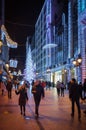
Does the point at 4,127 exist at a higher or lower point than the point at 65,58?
lower

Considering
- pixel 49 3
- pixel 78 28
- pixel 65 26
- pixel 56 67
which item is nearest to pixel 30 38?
pixel 49 3

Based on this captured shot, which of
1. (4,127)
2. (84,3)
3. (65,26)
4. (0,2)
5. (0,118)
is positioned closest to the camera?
(4,127)

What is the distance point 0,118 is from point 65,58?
57727mm

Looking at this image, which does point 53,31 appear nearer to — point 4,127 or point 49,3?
point 49,3

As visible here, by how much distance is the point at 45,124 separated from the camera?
12.6 m

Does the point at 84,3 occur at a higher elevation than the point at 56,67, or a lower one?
higher

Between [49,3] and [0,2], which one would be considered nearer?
[0,2]

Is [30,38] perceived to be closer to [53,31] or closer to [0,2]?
[53,31]

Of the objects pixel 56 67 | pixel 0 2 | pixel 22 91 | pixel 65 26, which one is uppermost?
pixel 0 2

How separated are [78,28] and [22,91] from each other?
138 feet

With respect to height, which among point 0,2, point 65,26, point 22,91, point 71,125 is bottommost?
point 71,125

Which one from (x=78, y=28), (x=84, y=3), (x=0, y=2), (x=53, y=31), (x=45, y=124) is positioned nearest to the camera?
(x=45, y=124)

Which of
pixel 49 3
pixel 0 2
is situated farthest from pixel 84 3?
pixel 49 3

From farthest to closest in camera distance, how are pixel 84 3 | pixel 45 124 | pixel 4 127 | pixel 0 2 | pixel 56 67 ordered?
pixel 56 67 → pixel 0 2 → pixel 84 3 → pixel 45 124 → pixel 4 127
